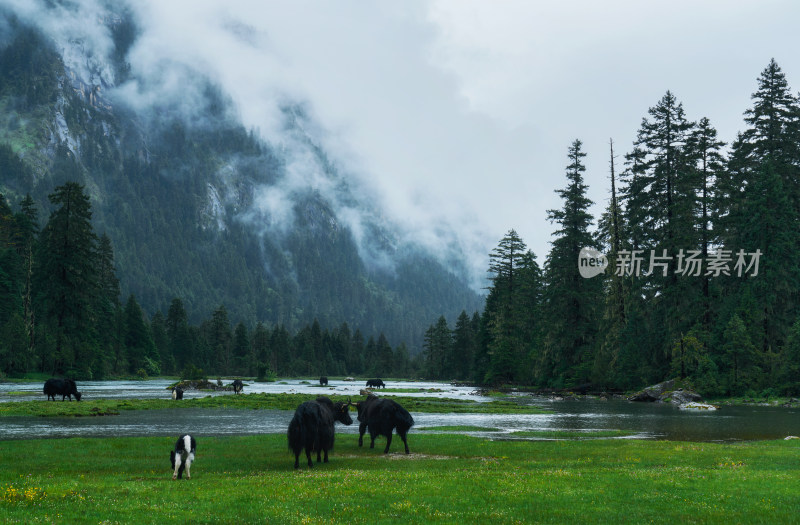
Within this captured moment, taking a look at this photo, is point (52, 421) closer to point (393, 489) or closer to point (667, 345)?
point (393, 489)

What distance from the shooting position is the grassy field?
568 inches

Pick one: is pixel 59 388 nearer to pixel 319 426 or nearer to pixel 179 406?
pixel 179 406

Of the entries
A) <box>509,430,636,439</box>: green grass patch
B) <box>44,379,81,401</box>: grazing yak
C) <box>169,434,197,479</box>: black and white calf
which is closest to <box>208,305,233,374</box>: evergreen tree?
<box>44,379,81,401</box>: grazing yak

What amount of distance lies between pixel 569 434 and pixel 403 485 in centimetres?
2154

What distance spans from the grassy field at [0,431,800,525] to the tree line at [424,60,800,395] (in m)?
43.8

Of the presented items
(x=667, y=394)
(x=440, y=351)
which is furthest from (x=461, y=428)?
(x=440, y=351)

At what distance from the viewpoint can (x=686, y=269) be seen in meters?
75.2

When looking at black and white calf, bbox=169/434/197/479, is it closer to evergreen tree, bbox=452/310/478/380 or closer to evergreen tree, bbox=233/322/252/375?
evergreen tree, bbox=452/310/478/380

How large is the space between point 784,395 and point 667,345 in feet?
43.3

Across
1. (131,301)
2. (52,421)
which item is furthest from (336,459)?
(131,301)

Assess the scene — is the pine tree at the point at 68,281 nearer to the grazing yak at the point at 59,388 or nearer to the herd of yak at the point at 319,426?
the grazing yak at the point at 59,388

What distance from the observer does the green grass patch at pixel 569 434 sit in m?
36.1

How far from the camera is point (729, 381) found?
221 feet

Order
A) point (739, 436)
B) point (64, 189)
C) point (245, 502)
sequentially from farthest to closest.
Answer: point (64, 189) → point (739, 436) → point (245, 502)
